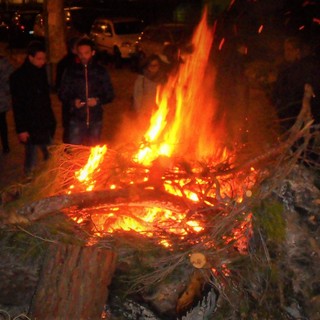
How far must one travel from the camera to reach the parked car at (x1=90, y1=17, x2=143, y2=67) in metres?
17.0

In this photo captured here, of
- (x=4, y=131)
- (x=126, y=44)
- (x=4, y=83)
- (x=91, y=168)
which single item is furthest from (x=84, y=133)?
(x=126, y=44)

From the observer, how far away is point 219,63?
8.39m

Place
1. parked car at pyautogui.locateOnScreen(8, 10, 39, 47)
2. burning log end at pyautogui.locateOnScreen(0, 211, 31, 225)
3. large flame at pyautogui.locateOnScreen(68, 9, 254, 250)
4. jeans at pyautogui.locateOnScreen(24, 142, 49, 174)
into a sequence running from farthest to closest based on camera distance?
1. parked car at pyautogui.locateOnScreen(8, 10, 39, 47)
2. jeans at pyautogui.locateOnScreen(24, 142, 49, 174)
3. large flame at pyautogui.locateOnScreen(68, 9, 254, 250)
4. burning log end at pyautogui.locateOnScreen(0, 211, 31, 225)

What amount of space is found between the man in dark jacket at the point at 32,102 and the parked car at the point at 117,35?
10.9 m

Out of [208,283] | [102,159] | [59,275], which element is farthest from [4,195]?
[208,283]

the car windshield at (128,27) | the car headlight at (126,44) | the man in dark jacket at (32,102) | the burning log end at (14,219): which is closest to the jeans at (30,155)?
the man in dark jacket at (32,102)

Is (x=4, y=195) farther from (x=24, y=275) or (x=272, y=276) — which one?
(x=272, y=276)

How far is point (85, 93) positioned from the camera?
20.0 feet

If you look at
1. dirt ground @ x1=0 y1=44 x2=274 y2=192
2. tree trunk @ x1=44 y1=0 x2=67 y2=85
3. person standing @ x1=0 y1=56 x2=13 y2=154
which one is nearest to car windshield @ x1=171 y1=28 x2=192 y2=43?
dirt ground @ x1=0 y1=44 x2=274 y2=192

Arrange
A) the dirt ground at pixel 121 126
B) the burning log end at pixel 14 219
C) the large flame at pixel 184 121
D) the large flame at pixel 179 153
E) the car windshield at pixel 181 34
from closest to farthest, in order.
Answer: the burning log end at pixel 14 219 < the large flame at pixel 179 153 < the large flame at pixel 184 121 < the dirt ground at pixel 121 126 < the car windshield at pixel 181 34

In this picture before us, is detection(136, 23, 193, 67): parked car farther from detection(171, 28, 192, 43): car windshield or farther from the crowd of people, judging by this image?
the crowd of people

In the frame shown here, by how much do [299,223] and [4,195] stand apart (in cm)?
293

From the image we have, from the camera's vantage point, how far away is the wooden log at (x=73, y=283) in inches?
146

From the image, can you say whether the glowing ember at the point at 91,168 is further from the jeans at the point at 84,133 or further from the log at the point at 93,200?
the jeans at the point at 84,133
